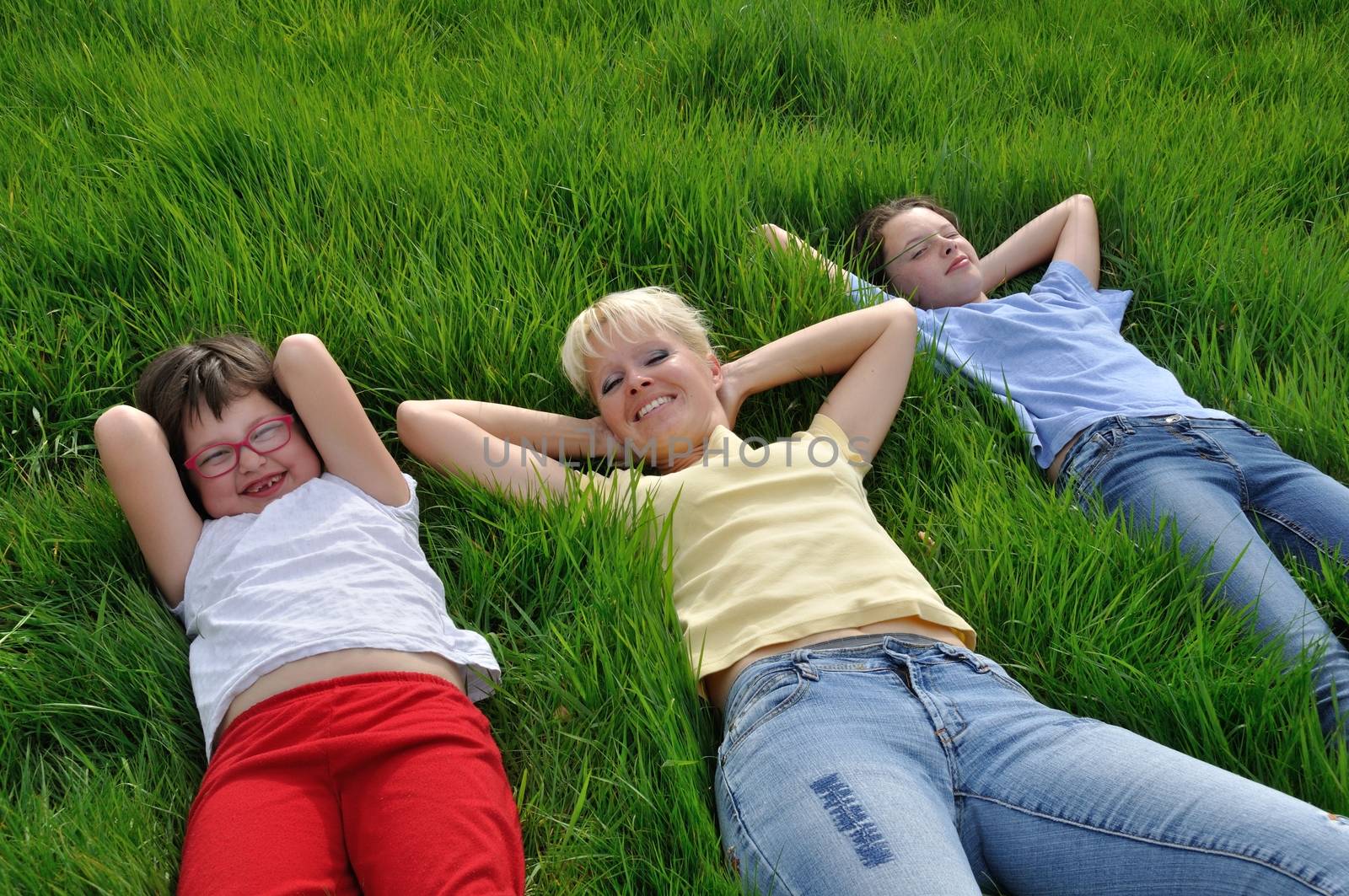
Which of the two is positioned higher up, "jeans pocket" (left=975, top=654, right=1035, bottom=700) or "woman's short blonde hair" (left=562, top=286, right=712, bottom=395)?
"woman's short blonde hair" (left=562, top=286, right=712, bottom=395)

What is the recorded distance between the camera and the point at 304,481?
89.4 inches

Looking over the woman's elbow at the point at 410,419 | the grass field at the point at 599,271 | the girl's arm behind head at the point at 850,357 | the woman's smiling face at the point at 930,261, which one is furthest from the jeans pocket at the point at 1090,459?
the woman's elbow at the point at 410,419

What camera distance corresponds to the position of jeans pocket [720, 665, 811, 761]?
5.81ft

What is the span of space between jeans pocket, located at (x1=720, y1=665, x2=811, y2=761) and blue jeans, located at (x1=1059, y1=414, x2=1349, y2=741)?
1.00m

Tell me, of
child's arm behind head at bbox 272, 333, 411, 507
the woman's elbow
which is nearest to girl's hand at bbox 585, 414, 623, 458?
the woman's elbow

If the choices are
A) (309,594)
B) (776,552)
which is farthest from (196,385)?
(776,552)

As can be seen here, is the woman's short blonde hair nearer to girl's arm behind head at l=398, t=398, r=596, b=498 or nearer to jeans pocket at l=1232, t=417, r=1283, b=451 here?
girl's arm behind head at l=398, t=398, r=596, b=498

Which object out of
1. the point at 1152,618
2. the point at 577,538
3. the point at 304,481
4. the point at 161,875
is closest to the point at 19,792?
the point at 161,875

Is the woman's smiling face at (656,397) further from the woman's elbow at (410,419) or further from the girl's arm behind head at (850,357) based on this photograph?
the woman's elbow at (410,419)

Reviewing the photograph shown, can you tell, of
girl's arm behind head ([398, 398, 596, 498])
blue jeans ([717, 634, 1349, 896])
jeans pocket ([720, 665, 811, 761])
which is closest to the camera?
blue jeans ([717, 634, 1349, 896])

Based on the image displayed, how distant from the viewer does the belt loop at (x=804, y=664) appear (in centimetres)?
181

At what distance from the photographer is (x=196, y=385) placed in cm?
223

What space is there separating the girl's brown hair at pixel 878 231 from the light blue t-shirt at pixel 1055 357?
0.26 meters

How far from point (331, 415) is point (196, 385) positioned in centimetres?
31
